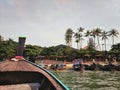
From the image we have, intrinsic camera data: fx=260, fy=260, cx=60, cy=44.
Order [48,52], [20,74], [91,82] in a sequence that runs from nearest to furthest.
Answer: [20,74], [91,82], [48,52]

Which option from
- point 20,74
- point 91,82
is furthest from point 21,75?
point 91,82

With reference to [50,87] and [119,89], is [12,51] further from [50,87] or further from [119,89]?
[50,87]

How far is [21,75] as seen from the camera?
10.3m

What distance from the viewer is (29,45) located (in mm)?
95625

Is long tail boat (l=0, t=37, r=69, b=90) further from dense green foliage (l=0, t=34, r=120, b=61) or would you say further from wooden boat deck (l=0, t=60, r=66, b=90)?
dense green foliage (l=0, t=34, r=120, b=61)

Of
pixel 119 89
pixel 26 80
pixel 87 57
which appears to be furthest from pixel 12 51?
pixel 26 80

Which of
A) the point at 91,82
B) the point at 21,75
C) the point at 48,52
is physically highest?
the point at 48,52

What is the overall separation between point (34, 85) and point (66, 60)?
75302 millimetres

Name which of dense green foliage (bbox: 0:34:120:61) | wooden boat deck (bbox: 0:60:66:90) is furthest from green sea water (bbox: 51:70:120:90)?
dense green foliage (bbox: 0:34:120:61)

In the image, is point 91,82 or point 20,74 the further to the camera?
point 91,82

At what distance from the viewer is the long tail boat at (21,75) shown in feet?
30.5

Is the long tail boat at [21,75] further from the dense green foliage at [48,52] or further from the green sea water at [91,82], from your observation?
the dense green foliage at [48,52]

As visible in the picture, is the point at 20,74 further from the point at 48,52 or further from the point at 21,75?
the point at 48,52

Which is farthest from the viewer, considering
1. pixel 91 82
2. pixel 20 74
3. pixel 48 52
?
pixel 48 52
